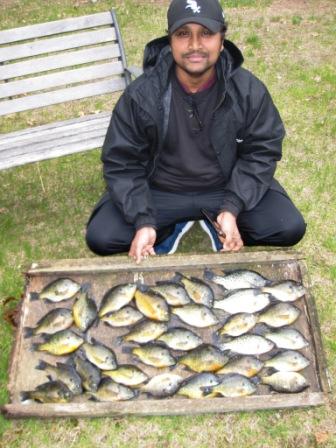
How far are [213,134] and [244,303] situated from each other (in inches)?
48.9

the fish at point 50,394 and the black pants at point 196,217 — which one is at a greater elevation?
the black pants at point 196,217

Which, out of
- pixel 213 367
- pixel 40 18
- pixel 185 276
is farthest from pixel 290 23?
pixel 213 367

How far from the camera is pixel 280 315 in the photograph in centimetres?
342

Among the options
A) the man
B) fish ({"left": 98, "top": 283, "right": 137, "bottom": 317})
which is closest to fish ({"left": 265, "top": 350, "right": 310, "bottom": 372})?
the man

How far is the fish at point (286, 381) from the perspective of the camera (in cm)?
310

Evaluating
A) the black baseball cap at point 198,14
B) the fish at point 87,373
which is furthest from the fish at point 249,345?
the black baseball cap at point 198,14

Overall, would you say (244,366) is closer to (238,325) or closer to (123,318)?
(238,325)

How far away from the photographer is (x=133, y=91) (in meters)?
3.60

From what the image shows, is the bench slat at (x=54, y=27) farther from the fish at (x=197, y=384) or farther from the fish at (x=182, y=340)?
the fish at (x=197, y=384)

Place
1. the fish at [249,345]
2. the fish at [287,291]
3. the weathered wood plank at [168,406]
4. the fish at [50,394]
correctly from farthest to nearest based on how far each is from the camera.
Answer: the fish at [287,291] → the fish at [249,345] → the fish at [50,394] → the weathered wood plank at [168,406]

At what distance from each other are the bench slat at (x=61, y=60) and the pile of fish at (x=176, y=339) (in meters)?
2.65

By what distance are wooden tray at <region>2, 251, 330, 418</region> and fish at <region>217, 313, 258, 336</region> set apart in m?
0.13

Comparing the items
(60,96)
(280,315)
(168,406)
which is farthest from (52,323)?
(60,96)

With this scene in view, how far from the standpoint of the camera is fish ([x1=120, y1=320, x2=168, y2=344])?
Answer: 3.37 meters
